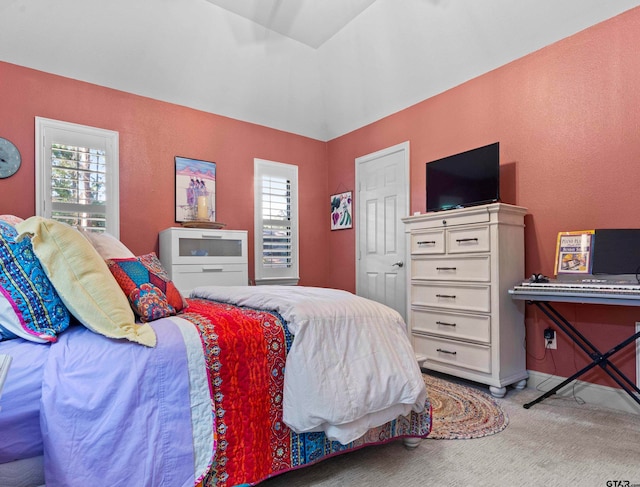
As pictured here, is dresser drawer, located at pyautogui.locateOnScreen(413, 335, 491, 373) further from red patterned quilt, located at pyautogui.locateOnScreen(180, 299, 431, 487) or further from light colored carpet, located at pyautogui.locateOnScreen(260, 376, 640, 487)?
red patterned quilt, located at pyautogui.locateOnScreen(180, 299, 431, 487)

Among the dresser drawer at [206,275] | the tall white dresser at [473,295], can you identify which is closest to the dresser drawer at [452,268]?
the tall white dresser at [473,295]

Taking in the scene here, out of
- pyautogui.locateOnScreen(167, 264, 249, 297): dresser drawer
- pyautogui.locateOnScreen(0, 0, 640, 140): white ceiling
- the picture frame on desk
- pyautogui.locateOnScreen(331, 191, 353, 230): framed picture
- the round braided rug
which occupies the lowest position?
the round braided rug

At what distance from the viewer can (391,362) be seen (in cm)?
165

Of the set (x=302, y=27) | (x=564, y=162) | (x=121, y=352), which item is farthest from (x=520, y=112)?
(x=121, y=352)

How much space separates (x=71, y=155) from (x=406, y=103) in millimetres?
3184

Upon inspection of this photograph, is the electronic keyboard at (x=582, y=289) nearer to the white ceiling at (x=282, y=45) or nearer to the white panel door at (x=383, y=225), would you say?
the white panel door at (x=383, y=225)

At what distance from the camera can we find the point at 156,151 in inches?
148

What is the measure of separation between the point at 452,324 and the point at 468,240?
2.16 ft

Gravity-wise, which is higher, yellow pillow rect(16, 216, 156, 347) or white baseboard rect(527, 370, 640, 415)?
yellow pillow rect(16, 216, 156, 347)

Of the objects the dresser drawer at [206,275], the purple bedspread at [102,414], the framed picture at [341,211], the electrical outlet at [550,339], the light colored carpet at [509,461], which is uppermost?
the framed picture at [341,211]

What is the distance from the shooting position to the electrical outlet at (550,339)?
2805 millimetres

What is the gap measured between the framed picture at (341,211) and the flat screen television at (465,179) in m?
1.36

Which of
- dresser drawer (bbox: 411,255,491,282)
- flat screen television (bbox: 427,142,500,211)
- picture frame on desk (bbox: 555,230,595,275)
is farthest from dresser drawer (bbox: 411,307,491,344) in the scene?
flat screen television (bbox: 427,142,500,211)

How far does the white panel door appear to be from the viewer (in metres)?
4.05
